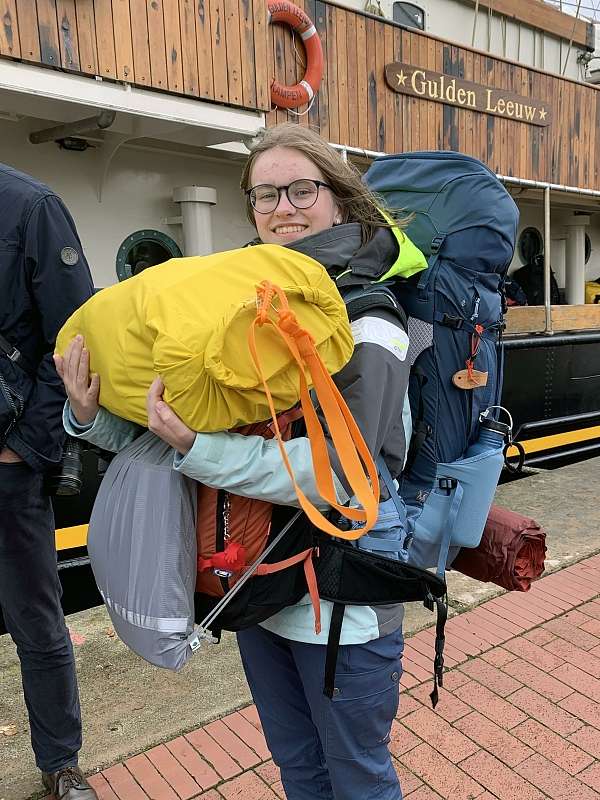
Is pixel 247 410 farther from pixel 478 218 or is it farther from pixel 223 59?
pixel 223 59

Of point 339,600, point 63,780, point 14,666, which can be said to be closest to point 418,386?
point 339,600

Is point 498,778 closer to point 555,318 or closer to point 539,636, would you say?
point 539,636

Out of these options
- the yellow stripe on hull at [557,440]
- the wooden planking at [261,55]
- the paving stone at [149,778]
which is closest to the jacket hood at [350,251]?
the paving stone at [149,778]

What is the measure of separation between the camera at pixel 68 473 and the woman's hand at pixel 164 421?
2.22ft

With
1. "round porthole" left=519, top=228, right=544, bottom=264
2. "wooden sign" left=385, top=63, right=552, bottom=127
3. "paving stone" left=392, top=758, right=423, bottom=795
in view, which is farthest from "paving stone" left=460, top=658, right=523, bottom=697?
"round porthole" left=519, top=228, right=544, bottom=264

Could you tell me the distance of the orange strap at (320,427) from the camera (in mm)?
1158

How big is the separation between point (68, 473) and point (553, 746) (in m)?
1.93

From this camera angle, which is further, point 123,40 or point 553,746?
point 123,40

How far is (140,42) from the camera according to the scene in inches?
170

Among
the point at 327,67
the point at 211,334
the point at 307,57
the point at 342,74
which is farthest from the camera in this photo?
the point at 342,74

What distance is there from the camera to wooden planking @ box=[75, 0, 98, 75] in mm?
4035

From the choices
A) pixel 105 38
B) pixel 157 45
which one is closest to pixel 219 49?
pixel 157 45

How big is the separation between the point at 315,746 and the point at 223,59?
440cm

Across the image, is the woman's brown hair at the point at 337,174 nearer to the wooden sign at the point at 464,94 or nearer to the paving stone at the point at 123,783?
the paving stone at the point at 123,783
